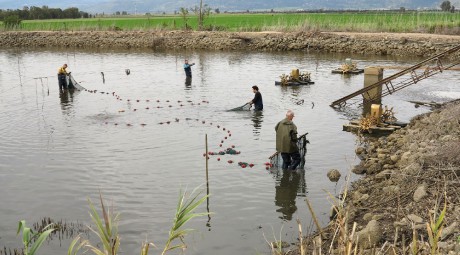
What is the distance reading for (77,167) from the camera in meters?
15.9

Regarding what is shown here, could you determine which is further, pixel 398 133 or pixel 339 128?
pixel 339 128

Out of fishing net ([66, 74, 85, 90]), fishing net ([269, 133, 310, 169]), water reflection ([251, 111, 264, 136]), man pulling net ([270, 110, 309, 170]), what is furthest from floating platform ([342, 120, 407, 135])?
fishing net ([66, 74, 85, 90])

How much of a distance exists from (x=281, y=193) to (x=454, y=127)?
242 inches

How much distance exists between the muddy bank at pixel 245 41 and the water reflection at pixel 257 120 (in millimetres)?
29816

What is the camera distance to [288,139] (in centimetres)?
1422

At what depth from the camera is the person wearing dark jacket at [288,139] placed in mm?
14211

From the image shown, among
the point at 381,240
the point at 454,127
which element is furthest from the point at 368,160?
the point at 381,240

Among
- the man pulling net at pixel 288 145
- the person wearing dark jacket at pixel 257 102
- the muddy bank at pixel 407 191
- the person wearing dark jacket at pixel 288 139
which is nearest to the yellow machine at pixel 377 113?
the muddy bank at pixel 407 191

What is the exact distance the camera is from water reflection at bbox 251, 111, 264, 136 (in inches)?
797

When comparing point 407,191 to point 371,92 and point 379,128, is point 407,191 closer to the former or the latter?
A: point 379,128

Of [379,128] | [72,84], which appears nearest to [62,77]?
[72,84]

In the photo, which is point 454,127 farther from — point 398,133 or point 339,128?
point 339,128

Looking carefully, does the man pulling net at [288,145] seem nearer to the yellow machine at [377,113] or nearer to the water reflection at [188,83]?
the yellow machine at [377,113]

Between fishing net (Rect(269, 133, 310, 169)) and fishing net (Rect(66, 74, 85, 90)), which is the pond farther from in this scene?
fishing net (Rect(66, 74, 85, 90))
